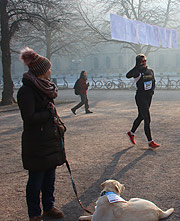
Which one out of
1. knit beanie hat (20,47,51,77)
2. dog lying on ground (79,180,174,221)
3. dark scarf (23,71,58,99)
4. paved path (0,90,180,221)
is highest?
knit beanie hat (20,47,51,77)

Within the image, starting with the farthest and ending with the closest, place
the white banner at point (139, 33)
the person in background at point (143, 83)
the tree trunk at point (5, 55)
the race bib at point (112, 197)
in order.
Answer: the tree trunk at point (5, 55) → the white banner at point (139, 33) → the person in background at point (143, 83) → the race bib at point (112, 197)

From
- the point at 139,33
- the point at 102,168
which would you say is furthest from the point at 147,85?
the point at 139,33

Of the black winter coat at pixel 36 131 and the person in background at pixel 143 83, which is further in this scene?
the person in background at pixel 143 83

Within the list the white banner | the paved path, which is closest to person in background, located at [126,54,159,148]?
the paved path

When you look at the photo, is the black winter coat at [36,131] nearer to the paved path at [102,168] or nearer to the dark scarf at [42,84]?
the dark scarf at [42,84]

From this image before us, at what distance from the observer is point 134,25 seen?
1369cm

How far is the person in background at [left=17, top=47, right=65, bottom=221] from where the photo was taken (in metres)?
2.88

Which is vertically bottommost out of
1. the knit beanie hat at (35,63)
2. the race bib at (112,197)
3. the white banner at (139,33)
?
the race bib at (112,197)

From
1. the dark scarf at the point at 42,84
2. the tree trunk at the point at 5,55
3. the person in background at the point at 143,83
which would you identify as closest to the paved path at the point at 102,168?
the person in background at the point at 143,83

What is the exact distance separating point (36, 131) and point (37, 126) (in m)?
0.05

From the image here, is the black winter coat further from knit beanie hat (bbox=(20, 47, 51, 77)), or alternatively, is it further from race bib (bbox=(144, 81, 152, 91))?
race bib (bbox=(144, 81, 152, 91))

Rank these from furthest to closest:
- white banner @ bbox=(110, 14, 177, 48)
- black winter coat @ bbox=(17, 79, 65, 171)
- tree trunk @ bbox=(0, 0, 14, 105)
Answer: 1. tree trunk @ bbox=(0, 0, 14, 105)
2. white banner @ bbox=(110, 14, 177, 48)
3. black winter coat @ bbox=(17, 79, 65, 171)

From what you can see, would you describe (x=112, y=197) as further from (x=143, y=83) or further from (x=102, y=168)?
(x=143, y=83)

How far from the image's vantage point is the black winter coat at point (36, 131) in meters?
2.86
